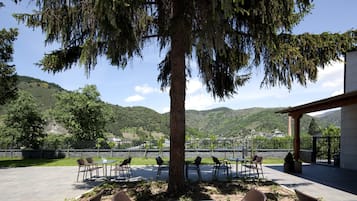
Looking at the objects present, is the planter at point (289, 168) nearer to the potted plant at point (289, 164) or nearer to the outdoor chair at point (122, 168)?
the potted plant at point (289, 164)

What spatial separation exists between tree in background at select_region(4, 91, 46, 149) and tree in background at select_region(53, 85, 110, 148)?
2.25m

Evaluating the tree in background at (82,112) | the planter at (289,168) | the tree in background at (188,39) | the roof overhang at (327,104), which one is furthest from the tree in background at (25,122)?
the roof overhang at (327,104)

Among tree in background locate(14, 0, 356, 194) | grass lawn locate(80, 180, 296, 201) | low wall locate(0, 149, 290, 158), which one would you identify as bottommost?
low wall locate(0, 149, 290, 158)

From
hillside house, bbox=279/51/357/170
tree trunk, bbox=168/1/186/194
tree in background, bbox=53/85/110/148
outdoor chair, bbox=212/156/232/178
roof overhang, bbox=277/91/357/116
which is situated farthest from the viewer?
tree in background, bbox=53/85/110/148

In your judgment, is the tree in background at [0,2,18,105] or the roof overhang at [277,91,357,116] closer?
the roof overhang at [277,91,357,116]

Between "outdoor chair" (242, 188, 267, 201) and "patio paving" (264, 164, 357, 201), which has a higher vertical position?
"outdoor chair" (242, 188, 267, 201)

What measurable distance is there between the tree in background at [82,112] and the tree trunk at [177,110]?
18.8 m

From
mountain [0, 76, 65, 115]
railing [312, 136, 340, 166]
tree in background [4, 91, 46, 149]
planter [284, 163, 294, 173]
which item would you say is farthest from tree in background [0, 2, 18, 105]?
mountain [0, 76, 65, 115]

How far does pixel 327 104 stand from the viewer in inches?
466

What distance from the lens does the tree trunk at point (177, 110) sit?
7312mm

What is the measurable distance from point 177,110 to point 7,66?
42.1 ft

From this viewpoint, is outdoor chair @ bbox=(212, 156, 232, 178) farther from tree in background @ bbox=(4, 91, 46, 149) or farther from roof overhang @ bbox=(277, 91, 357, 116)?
tree in background @ bbox=(4, 91, 46, 149)

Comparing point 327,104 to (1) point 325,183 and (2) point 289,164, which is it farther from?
(1) point 325,183

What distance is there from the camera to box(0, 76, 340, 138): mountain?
123 feet
